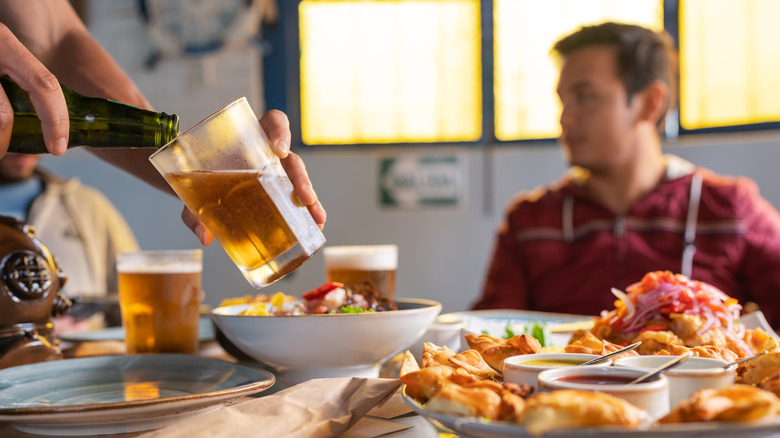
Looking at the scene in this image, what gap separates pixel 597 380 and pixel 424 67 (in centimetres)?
322

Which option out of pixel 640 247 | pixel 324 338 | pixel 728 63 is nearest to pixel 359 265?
pixel 324 338

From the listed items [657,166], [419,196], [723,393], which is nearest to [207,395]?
[723,393]

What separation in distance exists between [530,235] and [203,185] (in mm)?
1788

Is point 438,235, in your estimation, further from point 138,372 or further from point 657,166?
point 138,372

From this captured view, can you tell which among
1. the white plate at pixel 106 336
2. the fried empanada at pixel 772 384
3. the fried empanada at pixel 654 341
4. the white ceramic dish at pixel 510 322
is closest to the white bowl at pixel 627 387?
the fried empanada at pixel 772 384

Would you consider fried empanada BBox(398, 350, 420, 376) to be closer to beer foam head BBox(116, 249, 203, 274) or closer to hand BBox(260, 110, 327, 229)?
hand BBox(260, 110, 327, 229)

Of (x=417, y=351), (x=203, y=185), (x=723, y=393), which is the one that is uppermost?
(x=203, y=185)

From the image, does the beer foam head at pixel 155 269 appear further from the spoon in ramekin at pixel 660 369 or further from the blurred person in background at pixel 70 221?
the blurred person in background at pixel 70 221

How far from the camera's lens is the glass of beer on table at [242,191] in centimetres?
75

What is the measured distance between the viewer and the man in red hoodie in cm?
223

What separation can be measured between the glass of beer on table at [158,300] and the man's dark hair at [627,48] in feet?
5.83

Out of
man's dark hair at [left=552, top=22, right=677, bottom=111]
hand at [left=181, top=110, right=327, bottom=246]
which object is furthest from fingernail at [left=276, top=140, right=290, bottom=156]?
man's dark hair at [left=552, top=22, right=677, bottom=111]

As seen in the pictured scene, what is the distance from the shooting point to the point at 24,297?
0.92 meters

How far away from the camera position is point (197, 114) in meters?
3.76
